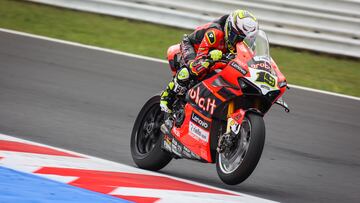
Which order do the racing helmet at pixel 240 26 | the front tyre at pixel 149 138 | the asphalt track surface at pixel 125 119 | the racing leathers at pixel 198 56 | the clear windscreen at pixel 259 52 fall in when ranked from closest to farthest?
1. the clear windscreen at pixel 259 52
2. the racing helmet at pixel 240 26
3. the racing leathers at pixel 198 56
4. the front tyre at pixel 149 138
5. the asphalt track surface at pixel 125 119

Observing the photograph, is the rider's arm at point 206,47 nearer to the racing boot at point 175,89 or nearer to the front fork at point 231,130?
the racing boot at point 175,89

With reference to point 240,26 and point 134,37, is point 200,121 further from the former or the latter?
point 134,37

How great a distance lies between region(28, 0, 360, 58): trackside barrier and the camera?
46.7 feet

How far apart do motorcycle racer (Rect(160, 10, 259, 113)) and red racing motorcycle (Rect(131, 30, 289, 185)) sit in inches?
3.1

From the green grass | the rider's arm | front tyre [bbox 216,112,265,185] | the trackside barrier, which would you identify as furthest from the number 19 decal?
the trackside barrier

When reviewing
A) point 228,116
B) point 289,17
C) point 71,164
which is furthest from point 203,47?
point 289,17

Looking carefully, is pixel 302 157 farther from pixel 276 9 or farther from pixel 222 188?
pixel 276 9

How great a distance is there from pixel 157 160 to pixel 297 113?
382cm

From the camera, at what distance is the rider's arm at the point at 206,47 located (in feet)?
22.6

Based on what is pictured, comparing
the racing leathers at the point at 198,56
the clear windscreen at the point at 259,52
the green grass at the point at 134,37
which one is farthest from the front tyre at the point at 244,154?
the green grass at the point at 134,37

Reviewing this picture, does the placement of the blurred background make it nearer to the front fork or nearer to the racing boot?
the front fork

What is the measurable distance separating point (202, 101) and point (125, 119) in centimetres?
289

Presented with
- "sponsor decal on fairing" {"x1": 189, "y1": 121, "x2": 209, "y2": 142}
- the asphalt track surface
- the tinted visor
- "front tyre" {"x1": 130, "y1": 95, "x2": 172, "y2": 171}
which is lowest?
the asphalt track surface

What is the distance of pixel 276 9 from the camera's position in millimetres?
Result: 14836
